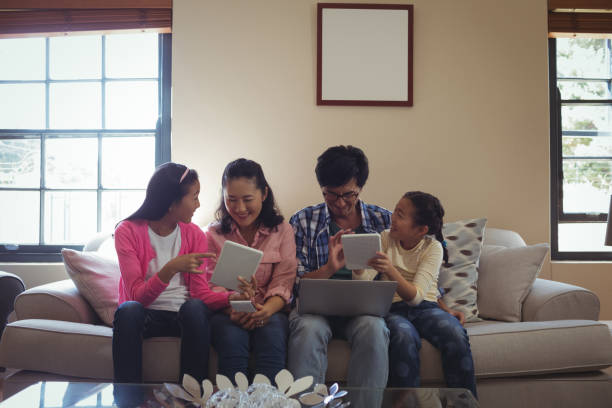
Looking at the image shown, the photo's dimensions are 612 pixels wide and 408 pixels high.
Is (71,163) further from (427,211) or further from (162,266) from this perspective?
(427,211)

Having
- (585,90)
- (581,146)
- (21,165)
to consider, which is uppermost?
(585,90)

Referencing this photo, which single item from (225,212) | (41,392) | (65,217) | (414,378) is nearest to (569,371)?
(414,378)

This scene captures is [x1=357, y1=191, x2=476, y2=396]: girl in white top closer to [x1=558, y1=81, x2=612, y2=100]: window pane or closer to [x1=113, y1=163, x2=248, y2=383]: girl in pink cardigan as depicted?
[x1=113, y1=163, x2=248, y2=383]: girl in pink cardigan

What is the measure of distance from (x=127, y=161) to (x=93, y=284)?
1.25 m

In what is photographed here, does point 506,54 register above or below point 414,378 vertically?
above

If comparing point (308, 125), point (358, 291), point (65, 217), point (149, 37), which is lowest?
point (358, 291)

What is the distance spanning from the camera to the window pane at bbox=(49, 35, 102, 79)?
3057mm

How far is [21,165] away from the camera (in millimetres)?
3057

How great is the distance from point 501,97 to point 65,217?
270cm

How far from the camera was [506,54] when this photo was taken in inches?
111

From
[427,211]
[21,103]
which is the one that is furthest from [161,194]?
[21,103]

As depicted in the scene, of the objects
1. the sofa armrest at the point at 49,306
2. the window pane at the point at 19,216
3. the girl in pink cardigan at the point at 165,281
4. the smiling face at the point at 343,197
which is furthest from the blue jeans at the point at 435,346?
the window pane at the point at 19,216

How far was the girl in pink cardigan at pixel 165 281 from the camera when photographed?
5.43ft

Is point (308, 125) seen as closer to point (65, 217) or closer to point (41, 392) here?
point (65, 217)
